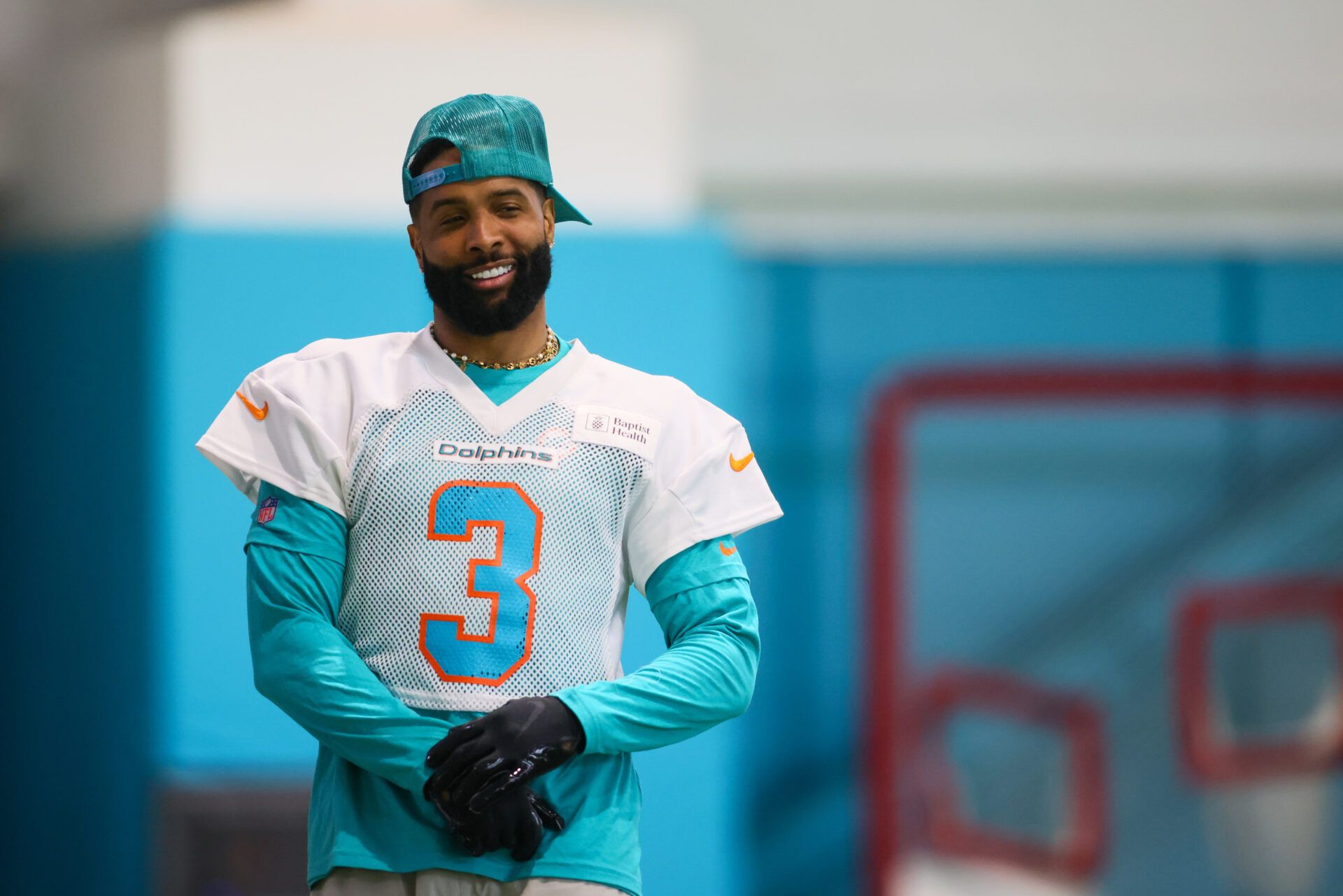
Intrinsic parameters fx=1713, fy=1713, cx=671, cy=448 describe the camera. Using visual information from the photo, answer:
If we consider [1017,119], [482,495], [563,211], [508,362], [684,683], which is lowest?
[684,683]

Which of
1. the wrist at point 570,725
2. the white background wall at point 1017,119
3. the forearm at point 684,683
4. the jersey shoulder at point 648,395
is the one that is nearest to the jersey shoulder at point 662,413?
the jersey shoulder at point 648,395

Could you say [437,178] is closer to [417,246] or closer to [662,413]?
[417,246]

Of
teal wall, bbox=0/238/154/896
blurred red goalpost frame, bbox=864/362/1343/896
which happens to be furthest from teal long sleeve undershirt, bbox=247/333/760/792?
blurred red goalpost frame, bbox=864/362/1343/896

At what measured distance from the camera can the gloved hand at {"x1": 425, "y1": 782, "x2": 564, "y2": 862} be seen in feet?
4.15

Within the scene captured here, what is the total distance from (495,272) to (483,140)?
10 cm

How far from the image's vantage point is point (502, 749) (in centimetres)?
123

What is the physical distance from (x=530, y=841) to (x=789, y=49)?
443cm

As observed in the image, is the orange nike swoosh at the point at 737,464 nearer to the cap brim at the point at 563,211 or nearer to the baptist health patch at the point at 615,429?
the baptist health patch at the point at 615,429

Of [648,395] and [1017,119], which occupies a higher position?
[1017,119]

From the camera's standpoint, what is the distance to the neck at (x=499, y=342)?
1.39 meters

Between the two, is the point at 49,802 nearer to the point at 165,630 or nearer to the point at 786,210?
the point at 165,630

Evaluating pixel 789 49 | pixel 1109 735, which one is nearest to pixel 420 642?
pixel 1109 735

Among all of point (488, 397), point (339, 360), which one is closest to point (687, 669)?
point (488, 397)

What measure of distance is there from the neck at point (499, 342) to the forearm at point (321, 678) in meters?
0.21
